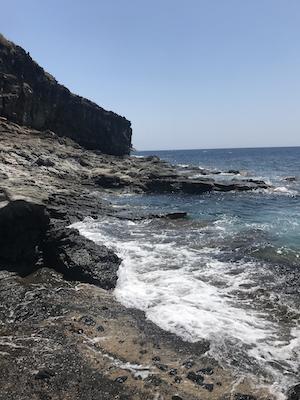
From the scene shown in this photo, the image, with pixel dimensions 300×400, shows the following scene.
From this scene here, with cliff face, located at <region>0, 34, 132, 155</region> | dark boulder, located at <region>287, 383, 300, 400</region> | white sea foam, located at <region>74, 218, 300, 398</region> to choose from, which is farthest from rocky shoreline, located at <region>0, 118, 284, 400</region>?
cliff face, located at <region>0, 34, 132, 155</region>

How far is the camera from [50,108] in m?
46.8

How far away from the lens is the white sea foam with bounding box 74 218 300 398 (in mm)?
5656

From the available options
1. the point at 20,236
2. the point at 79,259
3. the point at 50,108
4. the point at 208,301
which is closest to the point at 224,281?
the point at 208,301

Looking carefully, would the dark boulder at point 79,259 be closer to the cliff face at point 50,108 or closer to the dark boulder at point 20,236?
the dark boulder at point 20,236

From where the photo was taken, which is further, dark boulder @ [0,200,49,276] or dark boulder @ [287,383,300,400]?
dark boulder @ [0,200,49,276]

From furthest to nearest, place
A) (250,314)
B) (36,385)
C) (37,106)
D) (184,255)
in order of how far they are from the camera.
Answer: (37,106) → (184,255) → (250,314) → (36,385)

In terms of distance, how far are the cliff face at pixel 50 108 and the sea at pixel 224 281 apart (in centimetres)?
3133

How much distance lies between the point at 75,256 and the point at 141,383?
19.0ft

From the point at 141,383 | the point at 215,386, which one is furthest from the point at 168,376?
the point at 215,386

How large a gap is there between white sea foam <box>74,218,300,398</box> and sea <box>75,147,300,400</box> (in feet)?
0.08

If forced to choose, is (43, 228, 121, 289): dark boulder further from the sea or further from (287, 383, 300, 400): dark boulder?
(287, 383, 300, 400): dark boulder

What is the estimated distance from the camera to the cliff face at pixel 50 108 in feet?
126

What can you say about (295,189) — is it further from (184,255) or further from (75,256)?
(75,256)

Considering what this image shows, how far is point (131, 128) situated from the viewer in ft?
232
